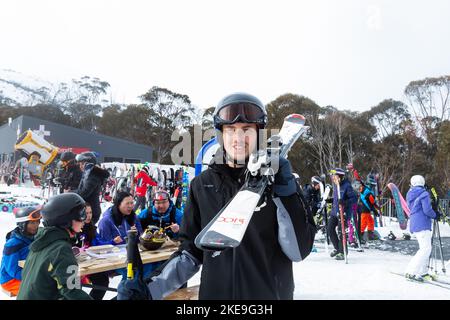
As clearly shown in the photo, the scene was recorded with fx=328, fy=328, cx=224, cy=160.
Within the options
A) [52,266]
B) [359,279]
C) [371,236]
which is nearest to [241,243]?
[52,266]

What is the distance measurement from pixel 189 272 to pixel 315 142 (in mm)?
22446

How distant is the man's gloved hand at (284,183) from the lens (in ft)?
4.68

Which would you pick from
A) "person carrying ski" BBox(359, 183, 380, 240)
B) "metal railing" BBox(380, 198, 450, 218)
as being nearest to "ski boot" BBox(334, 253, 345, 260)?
"person carrying ski" BBox(359, 183, 380, 240)

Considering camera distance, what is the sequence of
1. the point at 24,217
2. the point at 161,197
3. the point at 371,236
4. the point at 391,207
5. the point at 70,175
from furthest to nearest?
the point at 391,207, the point at 371,236, the point at 70,175, the point at 161,197, the point at 24,217

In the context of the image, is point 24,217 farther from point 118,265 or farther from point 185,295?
point 185,295

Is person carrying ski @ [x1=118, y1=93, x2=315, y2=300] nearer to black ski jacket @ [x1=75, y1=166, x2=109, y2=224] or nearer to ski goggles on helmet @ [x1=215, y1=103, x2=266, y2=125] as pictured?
ski goggles on helmet @ [x1=215, y1=103, x2=266, y2=125]

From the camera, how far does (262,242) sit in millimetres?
1425

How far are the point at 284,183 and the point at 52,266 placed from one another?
1.55 m

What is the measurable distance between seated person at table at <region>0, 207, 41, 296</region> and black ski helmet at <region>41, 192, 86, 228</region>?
1.46m

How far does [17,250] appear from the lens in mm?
3439

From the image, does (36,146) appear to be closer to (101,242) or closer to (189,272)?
(101,242)

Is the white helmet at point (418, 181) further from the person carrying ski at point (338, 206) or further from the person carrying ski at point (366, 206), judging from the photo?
the person carrying ski at point (366, 206)

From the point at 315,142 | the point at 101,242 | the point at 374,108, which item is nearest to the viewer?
the point at 101,242
